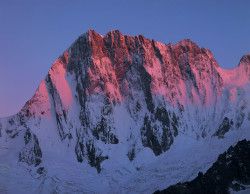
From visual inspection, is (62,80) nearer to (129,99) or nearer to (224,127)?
(129,99)

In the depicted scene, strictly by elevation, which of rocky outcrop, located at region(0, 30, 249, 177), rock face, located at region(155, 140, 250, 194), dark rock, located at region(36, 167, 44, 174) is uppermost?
rocky outcrop, located at region(0, 30, 249, 177)

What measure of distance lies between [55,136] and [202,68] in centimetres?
6332

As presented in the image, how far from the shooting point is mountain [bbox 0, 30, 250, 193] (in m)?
155

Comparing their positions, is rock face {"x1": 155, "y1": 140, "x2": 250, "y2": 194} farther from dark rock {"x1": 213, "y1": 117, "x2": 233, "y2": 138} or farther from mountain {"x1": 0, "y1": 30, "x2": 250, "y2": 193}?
dark rock {"x1": 213, "y1": 117, "x2": 233, "y2": 138}

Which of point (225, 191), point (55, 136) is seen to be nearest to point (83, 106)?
point (55, 136)

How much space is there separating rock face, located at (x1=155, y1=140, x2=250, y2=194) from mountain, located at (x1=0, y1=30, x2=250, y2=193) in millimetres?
4860

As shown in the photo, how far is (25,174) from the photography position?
515 feet

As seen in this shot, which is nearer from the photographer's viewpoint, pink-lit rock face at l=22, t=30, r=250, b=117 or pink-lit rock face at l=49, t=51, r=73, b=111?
pink-lit rock face at l=49, t=51, r=73, b=111

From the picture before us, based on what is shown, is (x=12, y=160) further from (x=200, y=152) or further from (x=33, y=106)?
(x=200, y=152)

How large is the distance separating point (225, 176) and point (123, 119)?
47.4 meters

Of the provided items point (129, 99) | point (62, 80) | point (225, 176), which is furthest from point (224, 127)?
point (62, 80)

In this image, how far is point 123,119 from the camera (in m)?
176

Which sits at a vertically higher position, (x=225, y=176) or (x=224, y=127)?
(x=224, y=127)

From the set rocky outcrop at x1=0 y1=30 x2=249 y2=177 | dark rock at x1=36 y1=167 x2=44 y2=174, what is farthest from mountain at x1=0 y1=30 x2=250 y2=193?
dark rock at x1=36 y1=167 x2=44 y2=174
